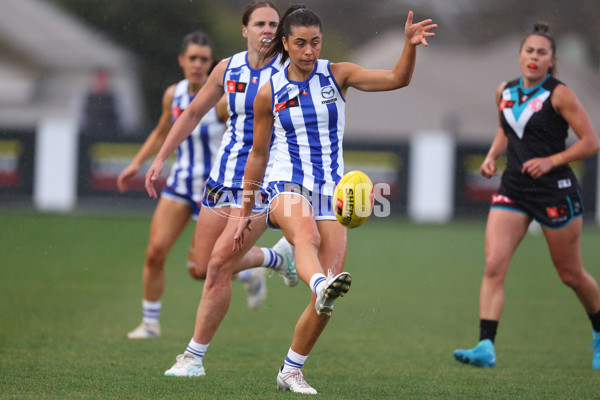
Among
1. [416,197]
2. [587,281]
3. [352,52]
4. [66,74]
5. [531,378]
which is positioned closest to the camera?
[531,378]

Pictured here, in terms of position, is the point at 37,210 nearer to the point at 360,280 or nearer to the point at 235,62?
the point at 360,280

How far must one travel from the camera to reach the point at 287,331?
268 inches

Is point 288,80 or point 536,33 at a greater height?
point 536,33

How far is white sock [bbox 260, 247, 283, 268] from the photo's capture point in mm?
5898

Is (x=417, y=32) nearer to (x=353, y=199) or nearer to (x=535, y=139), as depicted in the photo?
(x=353, y=199)

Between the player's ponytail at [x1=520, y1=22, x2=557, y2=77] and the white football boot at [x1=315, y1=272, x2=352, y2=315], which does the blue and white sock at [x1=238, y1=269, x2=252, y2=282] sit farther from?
the white football boot at [x1=315, y1=272, x2=352, y2=315]

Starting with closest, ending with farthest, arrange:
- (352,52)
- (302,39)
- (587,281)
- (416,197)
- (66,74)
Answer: (302,39), (587,281), (416,197), (352,52), (66,74)

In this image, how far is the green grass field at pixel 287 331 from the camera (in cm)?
473

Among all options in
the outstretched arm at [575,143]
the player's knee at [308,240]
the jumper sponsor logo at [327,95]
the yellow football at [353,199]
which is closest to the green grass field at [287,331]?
the player's knee at [308,240]

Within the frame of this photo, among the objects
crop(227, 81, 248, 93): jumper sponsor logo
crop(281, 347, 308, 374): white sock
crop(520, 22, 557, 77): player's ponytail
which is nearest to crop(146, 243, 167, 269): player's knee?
crop(227, 81, 248, 93): jumper sponsor logo

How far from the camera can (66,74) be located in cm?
2850

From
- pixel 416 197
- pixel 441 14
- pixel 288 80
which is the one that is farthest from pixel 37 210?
pixel 288 80

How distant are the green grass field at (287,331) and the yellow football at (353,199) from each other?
0.92 metres

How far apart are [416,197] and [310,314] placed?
12187 mm
